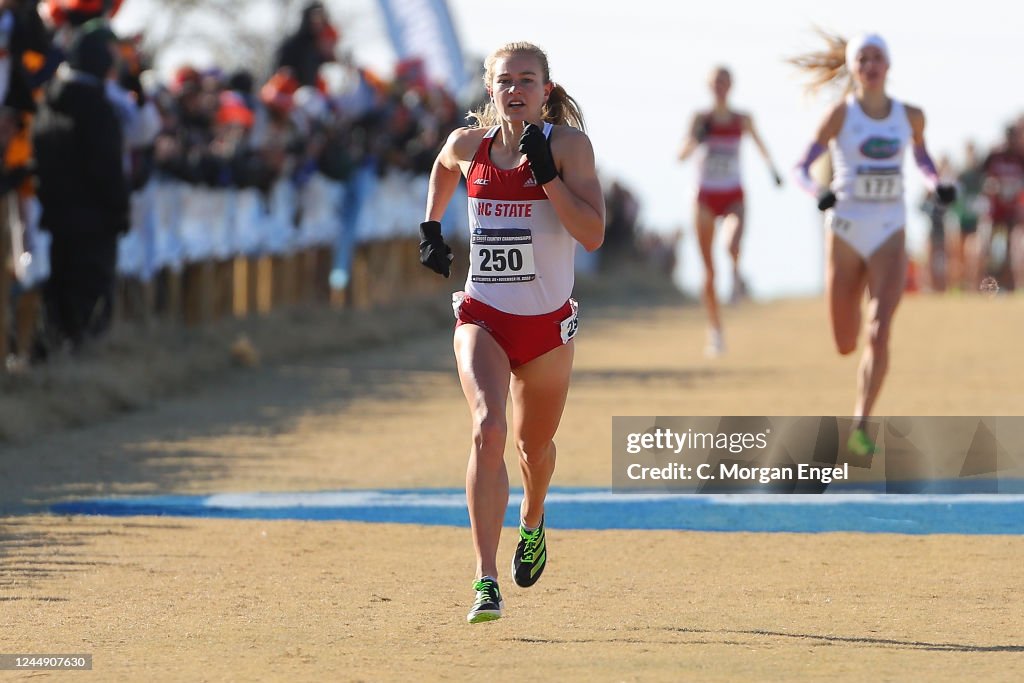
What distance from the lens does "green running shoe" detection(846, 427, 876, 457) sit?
11.0 meters

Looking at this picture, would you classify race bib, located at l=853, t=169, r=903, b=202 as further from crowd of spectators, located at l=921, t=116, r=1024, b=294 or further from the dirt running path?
crowd of spectators, located at l=921, t=116, r=1024, b=294

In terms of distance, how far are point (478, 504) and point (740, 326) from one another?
1815 centimetres

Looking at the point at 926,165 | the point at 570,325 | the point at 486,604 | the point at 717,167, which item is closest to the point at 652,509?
the point at 570,325

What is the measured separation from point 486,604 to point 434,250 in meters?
1.34

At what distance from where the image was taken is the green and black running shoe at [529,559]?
738 cm

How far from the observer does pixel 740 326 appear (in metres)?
24.9

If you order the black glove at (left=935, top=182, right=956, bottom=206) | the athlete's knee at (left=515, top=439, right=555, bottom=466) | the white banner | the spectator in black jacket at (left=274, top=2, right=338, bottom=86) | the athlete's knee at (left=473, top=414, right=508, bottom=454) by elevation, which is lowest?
the athlete's knee at (left=515, top=439, right=555, bottom=466)

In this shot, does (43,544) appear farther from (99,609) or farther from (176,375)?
(176,375)

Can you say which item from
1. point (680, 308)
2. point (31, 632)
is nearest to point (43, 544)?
point (31, 632)

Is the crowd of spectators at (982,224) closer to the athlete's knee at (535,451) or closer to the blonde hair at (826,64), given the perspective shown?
the blonde hair at (826,64)

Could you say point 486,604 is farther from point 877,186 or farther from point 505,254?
point 877,186

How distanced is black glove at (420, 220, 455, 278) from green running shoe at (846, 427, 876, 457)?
413cm

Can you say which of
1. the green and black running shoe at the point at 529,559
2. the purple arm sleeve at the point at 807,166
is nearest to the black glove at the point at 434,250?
the green and black running shoe at the point at 529,559

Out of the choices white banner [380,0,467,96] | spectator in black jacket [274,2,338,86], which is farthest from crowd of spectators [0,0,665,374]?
white banner [380,0,467,96]
